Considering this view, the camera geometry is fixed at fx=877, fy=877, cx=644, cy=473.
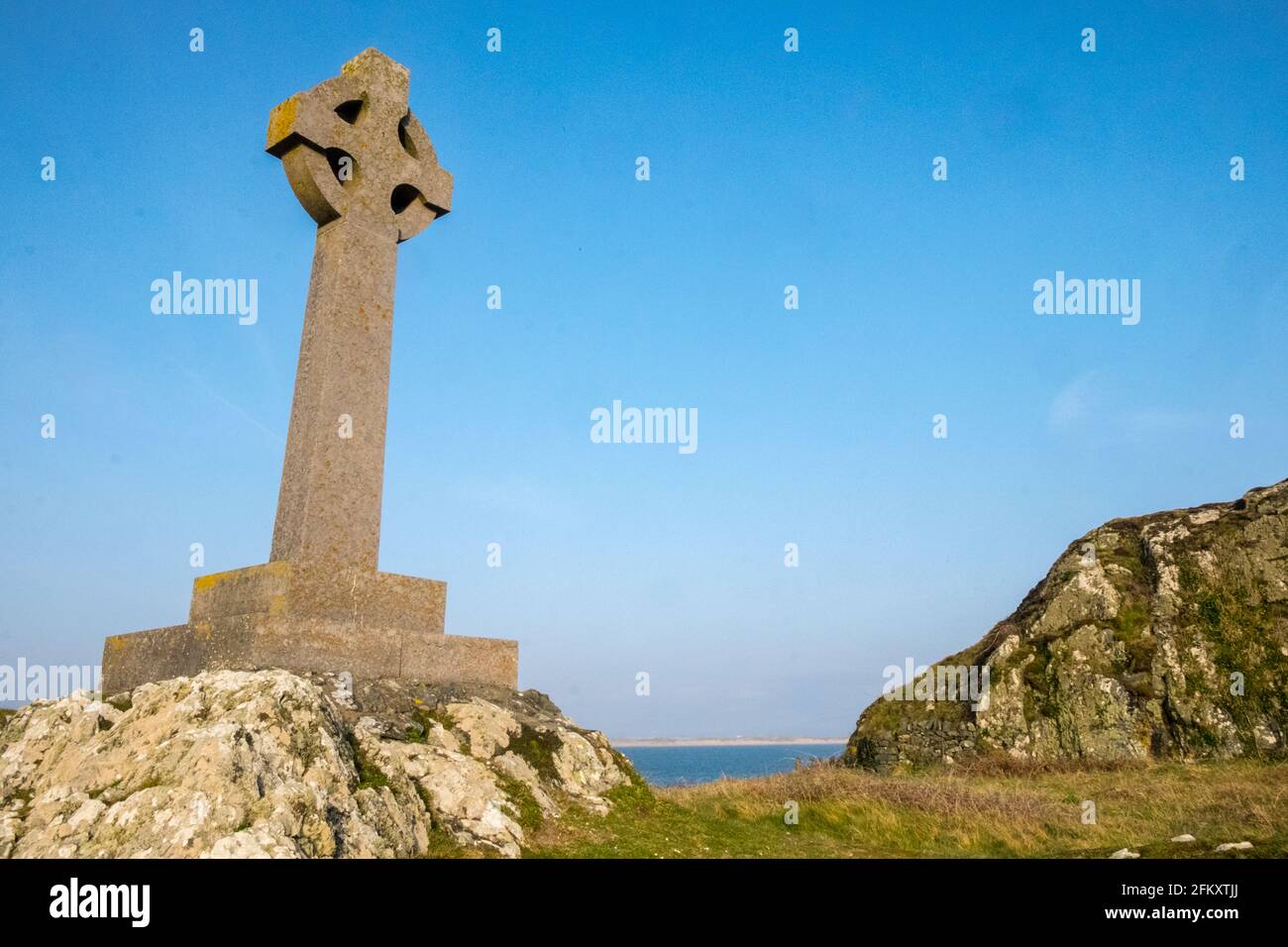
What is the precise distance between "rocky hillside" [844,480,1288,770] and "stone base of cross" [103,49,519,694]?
16478mm

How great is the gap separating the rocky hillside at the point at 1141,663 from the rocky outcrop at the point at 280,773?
16.4 metres

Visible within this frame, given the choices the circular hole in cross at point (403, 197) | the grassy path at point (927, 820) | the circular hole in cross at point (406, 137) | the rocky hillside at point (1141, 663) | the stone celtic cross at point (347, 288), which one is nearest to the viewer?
the grassy path at point (927, 820)

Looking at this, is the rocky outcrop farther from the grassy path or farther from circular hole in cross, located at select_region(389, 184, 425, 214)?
circular hole in cross, located at select_region(389, 184, 425, 214)

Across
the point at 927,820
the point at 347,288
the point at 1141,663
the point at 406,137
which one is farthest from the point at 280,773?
the point at 1141,663

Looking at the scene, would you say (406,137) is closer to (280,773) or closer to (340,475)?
(340,475)

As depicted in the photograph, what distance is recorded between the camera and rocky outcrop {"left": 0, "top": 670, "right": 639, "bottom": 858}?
5.65 m

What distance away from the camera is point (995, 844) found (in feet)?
34.7

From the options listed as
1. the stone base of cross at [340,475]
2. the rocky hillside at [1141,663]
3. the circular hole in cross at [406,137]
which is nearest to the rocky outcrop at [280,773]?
the stone base of cross at [340,475]

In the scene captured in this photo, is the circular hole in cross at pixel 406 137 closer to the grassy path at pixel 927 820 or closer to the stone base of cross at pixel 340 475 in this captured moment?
the stone base of cross at pixel 340 475

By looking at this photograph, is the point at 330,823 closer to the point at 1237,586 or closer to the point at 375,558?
the point at 375,558

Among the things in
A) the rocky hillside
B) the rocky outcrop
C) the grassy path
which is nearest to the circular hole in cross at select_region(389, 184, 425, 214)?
the rocky outcrop

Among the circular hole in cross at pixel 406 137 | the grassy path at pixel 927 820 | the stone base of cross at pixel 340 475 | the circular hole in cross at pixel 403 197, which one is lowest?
the grassy path at pixel 927 820

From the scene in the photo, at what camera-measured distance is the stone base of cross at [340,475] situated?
28.2 feet
